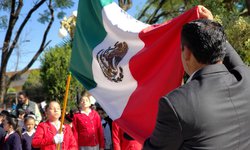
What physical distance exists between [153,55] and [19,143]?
3.61 m

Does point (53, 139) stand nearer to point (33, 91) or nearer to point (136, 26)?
point (136, 26)

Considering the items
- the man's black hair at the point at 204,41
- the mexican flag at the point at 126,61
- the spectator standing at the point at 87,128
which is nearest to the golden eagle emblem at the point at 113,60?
the mexican flag at the point at 126,61

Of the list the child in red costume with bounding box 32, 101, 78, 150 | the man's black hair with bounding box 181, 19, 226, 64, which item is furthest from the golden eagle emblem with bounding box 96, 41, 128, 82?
the man's black hair with bounding box 181, 19, 226, 64

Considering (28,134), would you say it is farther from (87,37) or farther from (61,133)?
(87,37)

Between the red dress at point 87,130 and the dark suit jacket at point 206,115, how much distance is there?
5063 millimetres

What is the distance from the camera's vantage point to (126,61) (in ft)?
12.6

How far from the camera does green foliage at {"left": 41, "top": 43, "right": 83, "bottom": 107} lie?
19.8 metres

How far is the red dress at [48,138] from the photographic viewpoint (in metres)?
5.72

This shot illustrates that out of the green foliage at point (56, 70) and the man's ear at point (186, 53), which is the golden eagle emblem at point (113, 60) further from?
the green foliage at point (56, 70)

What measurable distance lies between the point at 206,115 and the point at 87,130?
5.27 metres

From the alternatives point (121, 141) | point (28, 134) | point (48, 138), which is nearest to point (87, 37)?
point (48, 138)

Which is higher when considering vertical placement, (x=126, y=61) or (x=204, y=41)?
(x=204, y=41)

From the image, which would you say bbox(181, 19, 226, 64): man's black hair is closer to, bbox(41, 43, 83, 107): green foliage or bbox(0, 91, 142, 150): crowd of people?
bbox(0, 91, 142, 150): crowd of people

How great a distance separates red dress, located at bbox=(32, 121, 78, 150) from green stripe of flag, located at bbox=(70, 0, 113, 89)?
151 cm
